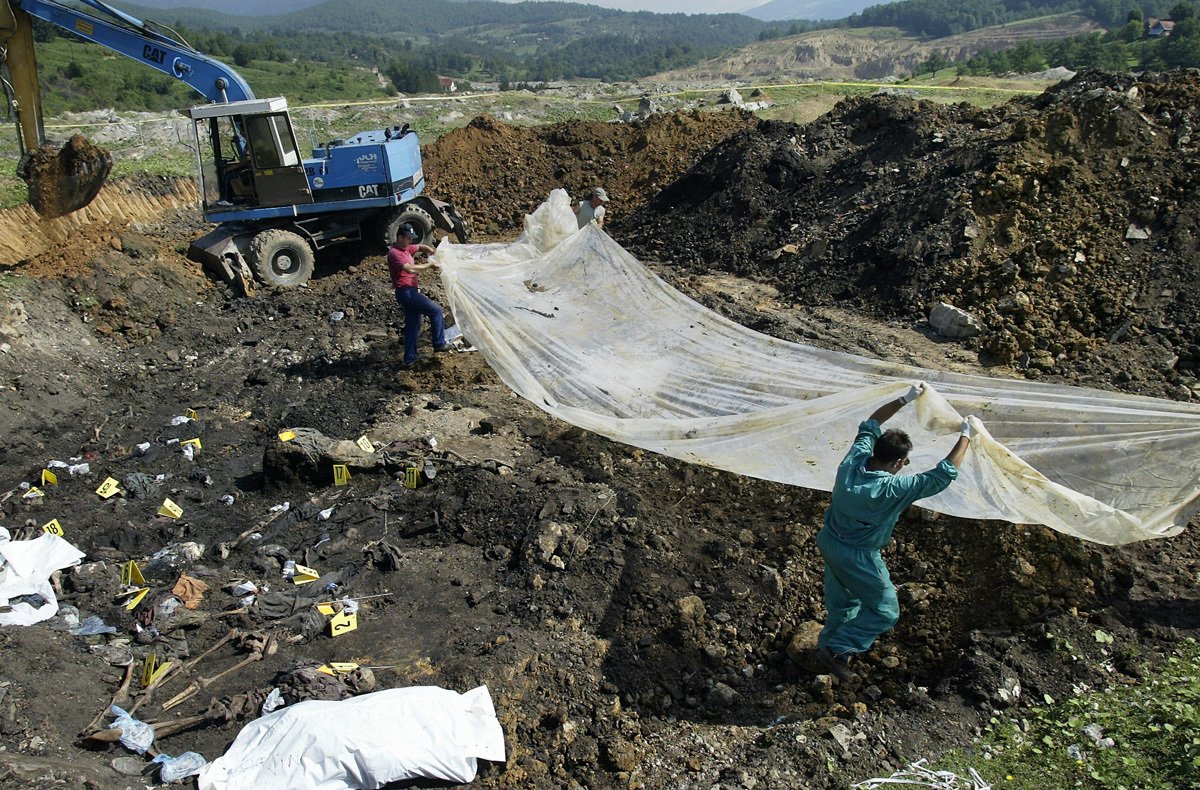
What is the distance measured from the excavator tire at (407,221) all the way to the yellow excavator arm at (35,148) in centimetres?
337

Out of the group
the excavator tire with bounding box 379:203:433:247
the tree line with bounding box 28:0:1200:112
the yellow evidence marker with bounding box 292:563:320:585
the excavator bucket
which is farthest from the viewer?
the tree line with bounding box 28:0:1200:112

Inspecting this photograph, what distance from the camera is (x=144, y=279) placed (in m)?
10.2

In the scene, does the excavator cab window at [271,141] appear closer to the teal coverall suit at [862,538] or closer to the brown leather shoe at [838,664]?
the teal coverall suit at [862,538]

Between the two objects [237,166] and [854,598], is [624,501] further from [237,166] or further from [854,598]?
[237,166]

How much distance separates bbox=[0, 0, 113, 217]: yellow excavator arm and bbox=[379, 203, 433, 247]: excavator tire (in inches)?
Result: 133

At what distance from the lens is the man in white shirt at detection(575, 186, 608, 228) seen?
9281mm

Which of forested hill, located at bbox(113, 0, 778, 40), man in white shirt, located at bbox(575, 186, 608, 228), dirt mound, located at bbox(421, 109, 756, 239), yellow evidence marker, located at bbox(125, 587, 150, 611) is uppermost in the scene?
forested hill, located at bbox(113, 0, 778, 40)

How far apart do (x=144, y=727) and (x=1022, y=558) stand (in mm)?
4900

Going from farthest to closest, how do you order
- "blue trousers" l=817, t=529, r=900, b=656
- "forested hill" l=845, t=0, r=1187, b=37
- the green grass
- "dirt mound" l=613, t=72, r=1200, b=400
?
"forested hill" l=845, t=0, r=1187, b=37, "dirt mound" l=613, t=72, r=1200, b=400, "blue trousers" l=817, t=529, r=900, b=656, the green grass

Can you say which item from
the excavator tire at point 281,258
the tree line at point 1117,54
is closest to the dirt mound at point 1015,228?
the excavator tire at point 281,258

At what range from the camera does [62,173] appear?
952 cm

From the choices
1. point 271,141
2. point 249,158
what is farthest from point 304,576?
point 249,158

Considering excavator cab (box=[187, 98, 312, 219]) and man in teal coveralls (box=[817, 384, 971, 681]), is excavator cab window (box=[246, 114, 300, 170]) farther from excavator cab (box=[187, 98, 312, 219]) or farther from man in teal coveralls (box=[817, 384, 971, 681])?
man in teal coveralls (box=[817, 384, 971, 681])

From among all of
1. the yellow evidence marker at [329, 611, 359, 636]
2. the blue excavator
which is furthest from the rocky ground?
the blue excavator
